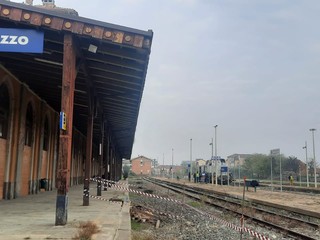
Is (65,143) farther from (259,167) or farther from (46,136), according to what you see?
(259,167)

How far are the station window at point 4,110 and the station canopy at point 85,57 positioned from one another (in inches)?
32.6

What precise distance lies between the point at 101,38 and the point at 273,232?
7786 millimetres

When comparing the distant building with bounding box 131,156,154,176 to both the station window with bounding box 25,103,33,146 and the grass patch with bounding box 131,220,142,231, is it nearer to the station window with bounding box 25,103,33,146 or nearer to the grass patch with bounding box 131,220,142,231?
the station window with bounding box 25,103,33,146

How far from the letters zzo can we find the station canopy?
0.36 meters

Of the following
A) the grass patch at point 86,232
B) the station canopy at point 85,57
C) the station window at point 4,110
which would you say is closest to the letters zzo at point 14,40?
the station canopy at point 85,57

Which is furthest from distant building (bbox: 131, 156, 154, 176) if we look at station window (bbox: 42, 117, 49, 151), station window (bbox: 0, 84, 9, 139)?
station window (bbox: 0, 84, 9, 139)

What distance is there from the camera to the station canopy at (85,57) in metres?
9.63

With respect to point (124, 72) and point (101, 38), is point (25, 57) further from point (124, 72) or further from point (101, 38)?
point (101, 38)

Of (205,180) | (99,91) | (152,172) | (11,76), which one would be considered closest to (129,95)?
(99,91)

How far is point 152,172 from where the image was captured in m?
163

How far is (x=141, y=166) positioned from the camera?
548 ft

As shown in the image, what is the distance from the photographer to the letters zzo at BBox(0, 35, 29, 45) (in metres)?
9.51

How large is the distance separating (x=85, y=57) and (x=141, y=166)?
514 feet

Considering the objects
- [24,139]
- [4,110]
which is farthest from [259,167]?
[4,110]
